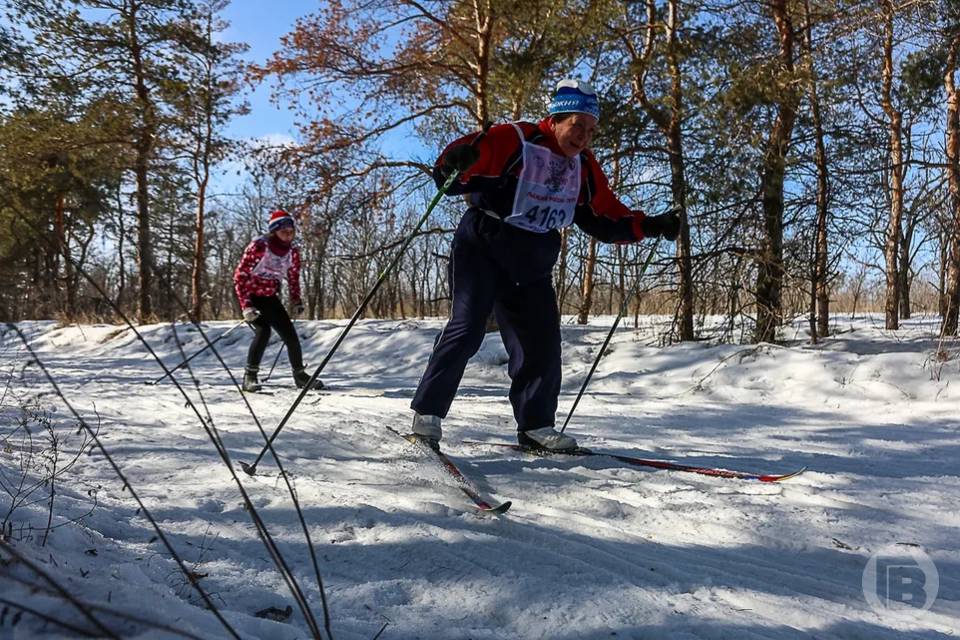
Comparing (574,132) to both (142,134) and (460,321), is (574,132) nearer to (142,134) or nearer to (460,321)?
(460,321)

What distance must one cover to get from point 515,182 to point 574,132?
372 mm

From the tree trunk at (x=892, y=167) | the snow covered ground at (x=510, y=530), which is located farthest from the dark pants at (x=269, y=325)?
the tree trunk at (x=892, y=167)

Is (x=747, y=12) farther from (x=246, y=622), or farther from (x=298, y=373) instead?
(x=246, y=622)

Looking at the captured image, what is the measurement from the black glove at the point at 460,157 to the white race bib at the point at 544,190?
355mm

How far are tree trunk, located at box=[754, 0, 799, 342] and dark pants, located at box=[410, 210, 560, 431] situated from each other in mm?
4782

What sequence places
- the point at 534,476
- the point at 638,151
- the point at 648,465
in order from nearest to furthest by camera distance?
the point at 534,476, the point at 648,465, the point at 638,151

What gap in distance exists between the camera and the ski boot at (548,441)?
122 inches

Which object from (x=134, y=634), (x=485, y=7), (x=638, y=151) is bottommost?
(x=134, y=634)

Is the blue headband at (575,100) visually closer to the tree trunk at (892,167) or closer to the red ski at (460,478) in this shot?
the red ski at (460,478)

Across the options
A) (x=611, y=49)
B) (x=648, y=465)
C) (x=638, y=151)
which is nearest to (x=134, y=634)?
(x=648, y=465)

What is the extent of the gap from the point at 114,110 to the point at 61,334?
17.6ft

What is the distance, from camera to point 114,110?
42.4 feet

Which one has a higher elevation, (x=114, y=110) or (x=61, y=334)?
(x=114, y=110)

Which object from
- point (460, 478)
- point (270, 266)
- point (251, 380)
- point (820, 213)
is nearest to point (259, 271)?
point (270, 266)
